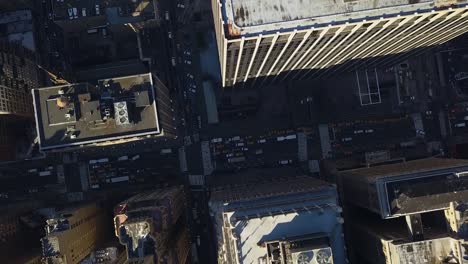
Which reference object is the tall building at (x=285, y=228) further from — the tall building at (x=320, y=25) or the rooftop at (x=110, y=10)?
the rooftop at (x=110, y=10)

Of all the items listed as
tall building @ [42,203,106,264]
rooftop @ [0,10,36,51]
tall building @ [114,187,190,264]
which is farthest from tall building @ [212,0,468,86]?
rooftop @ [0,10,36,51]

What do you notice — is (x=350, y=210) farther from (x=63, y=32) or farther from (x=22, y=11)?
(x=22, y=11)

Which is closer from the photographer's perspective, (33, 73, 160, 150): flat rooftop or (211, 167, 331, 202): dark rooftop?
(33, 73, 160, 150): flat rooftop

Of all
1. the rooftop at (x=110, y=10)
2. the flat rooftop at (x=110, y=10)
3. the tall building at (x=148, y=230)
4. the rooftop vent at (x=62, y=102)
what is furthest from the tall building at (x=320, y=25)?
the rooftop at (x=110, y=10)

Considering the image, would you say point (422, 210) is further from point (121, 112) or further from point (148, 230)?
point (121, 112)

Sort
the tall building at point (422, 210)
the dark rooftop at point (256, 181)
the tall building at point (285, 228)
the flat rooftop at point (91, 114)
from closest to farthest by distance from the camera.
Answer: the tall building at point (285, 228)
the tall building at point (422, 210)
the flat rooftop at point (91, 114)
the dark rooftop at point (256, 181)

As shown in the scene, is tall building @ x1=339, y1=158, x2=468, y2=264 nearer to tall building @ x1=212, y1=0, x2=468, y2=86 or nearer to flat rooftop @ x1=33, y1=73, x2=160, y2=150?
tall building @ x1=212, y1=0, x2=468, y2=86

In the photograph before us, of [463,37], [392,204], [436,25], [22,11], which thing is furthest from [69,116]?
[463,37]
